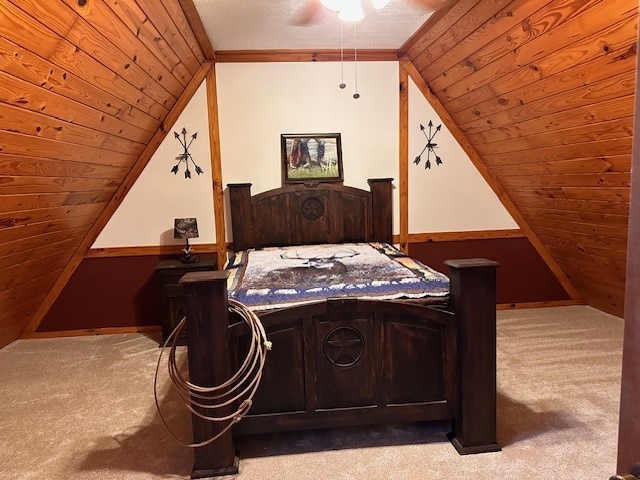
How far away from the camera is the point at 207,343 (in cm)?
197

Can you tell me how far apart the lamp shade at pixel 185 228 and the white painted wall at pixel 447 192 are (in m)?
1.98

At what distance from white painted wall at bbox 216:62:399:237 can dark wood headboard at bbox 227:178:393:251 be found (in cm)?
18

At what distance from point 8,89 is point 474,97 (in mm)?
3030

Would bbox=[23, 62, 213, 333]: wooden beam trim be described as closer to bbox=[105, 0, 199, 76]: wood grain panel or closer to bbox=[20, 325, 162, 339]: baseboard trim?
bbox=[20, 325, 162, 339]: baseboard trim

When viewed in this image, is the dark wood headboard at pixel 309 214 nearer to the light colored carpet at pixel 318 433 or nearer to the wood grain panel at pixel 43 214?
the wood grain panel at pixel 43 214

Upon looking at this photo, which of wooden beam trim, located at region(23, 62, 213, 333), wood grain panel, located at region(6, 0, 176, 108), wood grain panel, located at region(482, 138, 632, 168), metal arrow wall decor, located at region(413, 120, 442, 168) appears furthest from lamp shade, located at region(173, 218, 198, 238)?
wood grain panel, located at region(482, 138, 632, 168)

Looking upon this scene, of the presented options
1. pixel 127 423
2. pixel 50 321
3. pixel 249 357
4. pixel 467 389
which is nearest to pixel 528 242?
pixel 467 389

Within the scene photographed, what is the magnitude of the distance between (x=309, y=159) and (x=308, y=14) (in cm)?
130

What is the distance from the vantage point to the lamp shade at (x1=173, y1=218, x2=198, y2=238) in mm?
3771

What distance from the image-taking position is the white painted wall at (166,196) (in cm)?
397

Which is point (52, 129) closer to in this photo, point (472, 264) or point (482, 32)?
point (472, 264)

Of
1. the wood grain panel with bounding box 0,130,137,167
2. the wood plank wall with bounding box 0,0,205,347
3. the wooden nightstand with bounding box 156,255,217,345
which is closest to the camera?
the wood plank wall with bounding box 0,0,205,347

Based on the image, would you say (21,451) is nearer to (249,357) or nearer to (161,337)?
(249,357)

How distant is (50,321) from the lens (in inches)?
156
